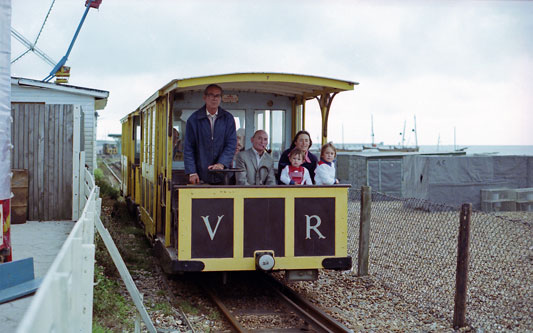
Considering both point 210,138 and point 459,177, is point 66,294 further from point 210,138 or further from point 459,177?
point 459,177

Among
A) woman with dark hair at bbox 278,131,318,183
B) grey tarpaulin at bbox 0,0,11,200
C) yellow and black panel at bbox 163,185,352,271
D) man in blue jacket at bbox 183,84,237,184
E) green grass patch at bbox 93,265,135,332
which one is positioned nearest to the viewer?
grey tarpaulin at bbox 0,0,11,200

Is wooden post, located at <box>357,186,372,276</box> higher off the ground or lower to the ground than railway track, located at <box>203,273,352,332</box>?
higher

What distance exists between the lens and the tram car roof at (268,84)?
7254 mm

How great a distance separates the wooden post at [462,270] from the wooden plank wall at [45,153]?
23.3ft

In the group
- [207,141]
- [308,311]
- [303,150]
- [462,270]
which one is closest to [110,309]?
[308,311]

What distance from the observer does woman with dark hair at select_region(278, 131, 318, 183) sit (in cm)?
760

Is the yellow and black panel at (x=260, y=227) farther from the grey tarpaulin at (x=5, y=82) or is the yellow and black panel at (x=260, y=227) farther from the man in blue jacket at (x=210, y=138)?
the grey tarpaulin at (x=5, y=82)

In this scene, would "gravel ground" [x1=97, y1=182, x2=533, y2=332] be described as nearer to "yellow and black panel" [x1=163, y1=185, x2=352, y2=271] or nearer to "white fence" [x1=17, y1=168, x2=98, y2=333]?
"yellow and black panel" [x1=163, y1=185, x2=352, y2=271]

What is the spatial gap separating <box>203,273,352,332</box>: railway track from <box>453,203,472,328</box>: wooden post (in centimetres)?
138

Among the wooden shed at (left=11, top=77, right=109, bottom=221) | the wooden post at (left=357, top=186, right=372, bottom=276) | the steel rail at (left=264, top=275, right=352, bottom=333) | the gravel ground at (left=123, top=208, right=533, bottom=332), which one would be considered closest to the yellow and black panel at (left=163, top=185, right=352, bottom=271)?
the steel rail at (left=264, top=275, right=352, bottom=333)

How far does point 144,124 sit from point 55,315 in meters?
9.11

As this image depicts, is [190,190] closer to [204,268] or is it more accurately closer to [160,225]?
[204,268]

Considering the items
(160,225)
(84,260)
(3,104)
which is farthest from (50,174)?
(84,260)

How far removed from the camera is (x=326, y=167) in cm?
771
